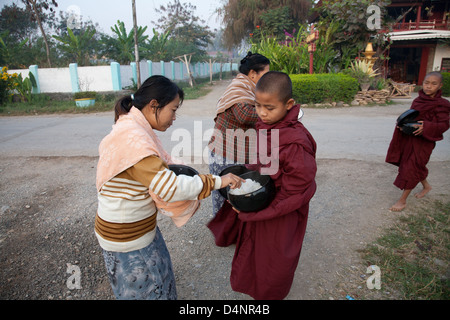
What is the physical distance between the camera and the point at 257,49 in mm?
14516

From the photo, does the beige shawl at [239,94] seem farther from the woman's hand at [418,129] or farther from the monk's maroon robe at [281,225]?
the woman's hand at [418,129]

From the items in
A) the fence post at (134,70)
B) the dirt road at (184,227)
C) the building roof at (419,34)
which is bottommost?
the dirt road at (184,227)

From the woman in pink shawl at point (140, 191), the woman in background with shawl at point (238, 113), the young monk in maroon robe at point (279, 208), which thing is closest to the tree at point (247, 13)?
the woman in background with shawl at point (238, 113)

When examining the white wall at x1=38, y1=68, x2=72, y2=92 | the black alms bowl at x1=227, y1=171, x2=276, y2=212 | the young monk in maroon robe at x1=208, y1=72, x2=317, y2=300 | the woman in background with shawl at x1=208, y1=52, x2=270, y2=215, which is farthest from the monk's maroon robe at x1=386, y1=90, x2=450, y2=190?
the white wall at x1=38, y1=68, x2=72, y2=92

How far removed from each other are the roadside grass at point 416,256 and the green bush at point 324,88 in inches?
330

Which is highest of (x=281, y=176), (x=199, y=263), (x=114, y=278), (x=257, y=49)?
(x=257, y=49)

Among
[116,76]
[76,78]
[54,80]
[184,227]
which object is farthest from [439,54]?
[54,80]

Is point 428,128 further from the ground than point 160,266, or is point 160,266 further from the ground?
point 428,128

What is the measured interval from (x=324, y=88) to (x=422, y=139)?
8227 millimetres

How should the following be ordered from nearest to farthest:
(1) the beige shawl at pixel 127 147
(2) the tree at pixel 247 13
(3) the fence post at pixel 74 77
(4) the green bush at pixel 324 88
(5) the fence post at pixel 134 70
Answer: (1) the beige shawl at pixel 127 147 → (4) the green bush at pixel 324 88 → (3) the fence post at pixel 74 77 → (5) the fence post at pixel 134 70 → (2) the tree at pixel 247 13

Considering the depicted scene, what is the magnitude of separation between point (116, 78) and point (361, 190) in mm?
13701

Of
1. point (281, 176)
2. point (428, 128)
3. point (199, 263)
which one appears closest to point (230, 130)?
point (281, 176)

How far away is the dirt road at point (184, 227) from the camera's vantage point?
8.05ft
